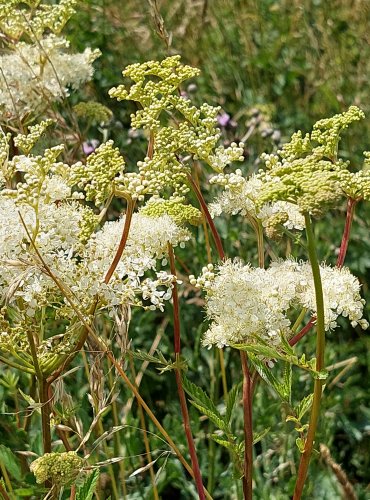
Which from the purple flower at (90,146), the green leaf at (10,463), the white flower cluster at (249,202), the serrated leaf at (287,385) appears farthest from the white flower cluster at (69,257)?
the purple flower at (90,146)

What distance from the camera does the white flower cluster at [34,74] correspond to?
2025 millimetres

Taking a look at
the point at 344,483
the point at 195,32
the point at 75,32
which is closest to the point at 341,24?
the point at 195,32

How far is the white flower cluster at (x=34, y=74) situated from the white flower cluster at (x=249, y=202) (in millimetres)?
700

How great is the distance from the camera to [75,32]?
10.9 ft

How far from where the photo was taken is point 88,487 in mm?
1370

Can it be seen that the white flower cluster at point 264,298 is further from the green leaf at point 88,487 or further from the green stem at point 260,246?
the green leaf at point 88,487

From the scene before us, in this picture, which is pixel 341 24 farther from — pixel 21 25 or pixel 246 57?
pixel 21 25

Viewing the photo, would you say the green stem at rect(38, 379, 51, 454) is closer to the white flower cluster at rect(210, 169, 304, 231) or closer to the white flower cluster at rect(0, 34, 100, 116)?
the white flower cluster at rect(210, 169, 304, 231)

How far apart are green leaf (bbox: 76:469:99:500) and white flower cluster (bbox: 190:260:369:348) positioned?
11.4 inches

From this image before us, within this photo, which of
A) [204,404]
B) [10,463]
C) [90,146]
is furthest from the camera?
[90,146]

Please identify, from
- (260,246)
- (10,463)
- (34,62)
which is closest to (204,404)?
(260,246)

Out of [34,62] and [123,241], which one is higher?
[34,62]

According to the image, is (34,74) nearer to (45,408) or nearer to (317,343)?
(45,408)

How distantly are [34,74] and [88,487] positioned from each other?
3.48 ft
